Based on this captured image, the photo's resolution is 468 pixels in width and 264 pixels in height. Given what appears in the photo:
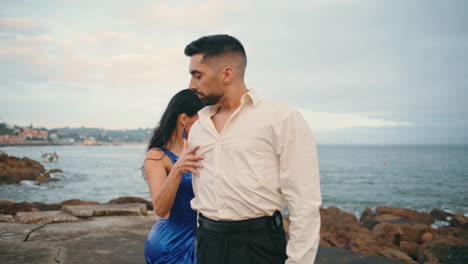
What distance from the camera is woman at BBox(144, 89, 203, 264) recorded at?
2.48m

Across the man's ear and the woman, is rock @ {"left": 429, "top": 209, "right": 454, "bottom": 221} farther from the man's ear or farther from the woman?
the man's ear

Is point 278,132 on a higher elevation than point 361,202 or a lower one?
higher

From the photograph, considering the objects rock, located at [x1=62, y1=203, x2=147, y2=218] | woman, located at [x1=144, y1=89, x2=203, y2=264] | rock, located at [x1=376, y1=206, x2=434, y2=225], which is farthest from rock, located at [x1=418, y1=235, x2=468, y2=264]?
rock, located at [x1=376, y1=206, x2=434, y2=225]

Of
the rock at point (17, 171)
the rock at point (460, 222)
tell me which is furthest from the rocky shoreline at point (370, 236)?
the rock at point (17, 171)

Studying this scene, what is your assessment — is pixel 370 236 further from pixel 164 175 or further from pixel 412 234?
pixel 164 175

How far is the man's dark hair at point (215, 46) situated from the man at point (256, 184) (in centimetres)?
4

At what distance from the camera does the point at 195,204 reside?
1.80m

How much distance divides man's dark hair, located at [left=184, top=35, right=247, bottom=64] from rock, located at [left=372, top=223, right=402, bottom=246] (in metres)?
7.71

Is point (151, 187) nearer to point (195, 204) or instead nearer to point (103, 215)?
point (195, 204)

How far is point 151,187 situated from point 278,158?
112cm

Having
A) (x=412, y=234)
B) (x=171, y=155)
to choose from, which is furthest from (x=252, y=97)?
(x=412, y=234)

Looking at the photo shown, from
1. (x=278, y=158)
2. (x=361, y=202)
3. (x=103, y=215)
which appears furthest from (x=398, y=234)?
(x=361, y=202)

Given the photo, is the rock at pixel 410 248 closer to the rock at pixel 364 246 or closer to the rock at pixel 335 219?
the rock at pixel 364 246

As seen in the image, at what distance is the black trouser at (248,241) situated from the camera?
5.24 ft
